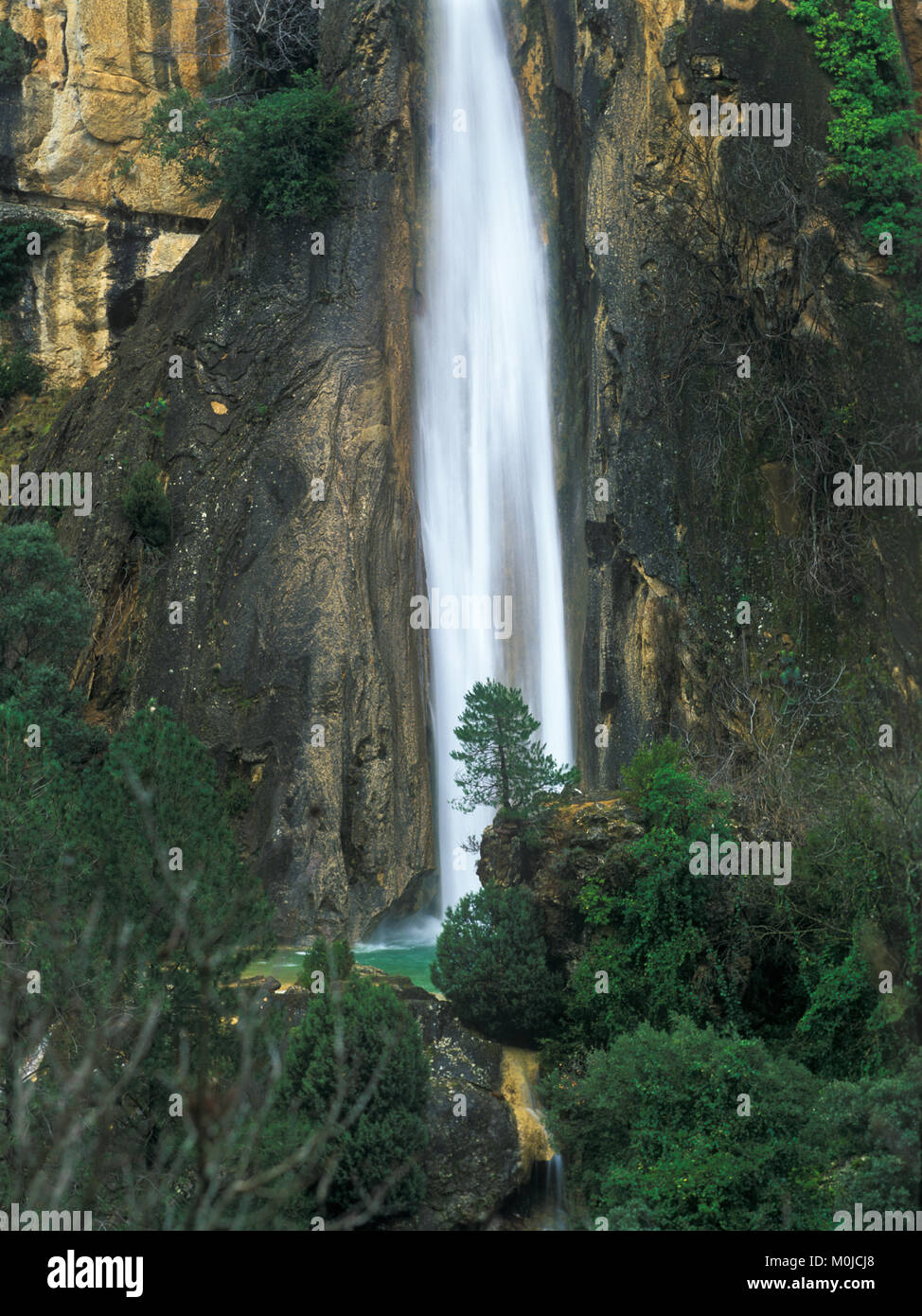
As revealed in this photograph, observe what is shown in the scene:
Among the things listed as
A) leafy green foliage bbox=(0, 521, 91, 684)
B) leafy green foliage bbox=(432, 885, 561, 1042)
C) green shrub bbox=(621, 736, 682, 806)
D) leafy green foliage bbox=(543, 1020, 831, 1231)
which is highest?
leafy green foliage bbox=(0, 521, 91, 684)

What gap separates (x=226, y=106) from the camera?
27.8 m

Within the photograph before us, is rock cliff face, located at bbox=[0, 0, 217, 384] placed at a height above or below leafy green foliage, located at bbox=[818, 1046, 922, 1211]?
above

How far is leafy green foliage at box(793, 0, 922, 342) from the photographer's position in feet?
70.8

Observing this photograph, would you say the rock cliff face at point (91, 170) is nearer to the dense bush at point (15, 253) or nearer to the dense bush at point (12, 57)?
the dense bush at point (12, 57)

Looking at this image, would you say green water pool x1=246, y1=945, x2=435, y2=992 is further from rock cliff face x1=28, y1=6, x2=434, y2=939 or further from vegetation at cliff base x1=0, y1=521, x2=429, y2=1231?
vegetation at cliff base x1=0, y1=521, x2=429, y2=1231

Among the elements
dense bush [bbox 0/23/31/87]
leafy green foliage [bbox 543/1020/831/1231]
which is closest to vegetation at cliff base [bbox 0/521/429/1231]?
leafy green foliage [bbox 543/1020/831/1231]

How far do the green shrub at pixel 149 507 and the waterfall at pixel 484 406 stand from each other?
506 cm

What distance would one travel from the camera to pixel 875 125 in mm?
21797

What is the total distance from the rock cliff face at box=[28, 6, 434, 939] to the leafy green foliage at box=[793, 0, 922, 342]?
8091 millimetres

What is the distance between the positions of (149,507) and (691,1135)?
1501 centimetres

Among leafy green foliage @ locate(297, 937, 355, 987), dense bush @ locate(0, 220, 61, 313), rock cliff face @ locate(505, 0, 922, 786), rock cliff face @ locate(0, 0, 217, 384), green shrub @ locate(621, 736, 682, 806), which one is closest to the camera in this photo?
leafy green foliage @ locate(297, 937, 355, 987)

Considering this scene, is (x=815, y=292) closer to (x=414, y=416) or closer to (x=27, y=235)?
(x=414, y=416)

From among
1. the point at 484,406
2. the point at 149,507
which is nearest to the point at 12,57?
the point at 149,507
